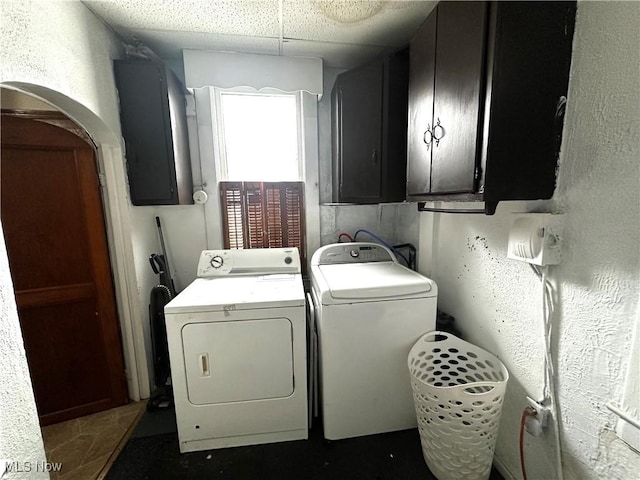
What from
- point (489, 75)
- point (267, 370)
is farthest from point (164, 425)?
point (489, 75)

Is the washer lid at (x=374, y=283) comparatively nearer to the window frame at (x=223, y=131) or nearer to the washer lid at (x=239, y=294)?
the washer lid at (x=239, y=294)

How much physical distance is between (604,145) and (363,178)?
3.68ft

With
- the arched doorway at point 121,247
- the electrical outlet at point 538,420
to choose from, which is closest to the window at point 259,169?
the arched doorway at point 121,247

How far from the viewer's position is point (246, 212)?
2211mm

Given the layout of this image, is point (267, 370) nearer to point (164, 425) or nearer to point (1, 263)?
point (164, 425)

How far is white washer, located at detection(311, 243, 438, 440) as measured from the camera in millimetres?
1433

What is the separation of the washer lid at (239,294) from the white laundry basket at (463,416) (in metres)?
0.79

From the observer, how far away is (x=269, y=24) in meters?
1.59

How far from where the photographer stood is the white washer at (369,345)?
1.43m

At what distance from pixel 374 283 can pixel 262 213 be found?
120cm

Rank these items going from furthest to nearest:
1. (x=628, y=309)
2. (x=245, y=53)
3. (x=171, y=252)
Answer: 1. (x=171, y=252)
2. (x=245, y=53)
3. (x=628, y=309)

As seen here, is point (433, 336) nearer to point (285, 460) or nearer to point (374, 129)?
point (285, 460)

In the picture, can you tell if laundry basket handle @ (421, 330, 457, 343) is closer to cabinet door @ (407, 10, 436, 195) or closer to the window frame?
cabinet door @ (407, 10, 436, 195)

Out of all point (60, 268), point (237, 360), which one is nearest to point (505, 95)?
point (237, 360)
